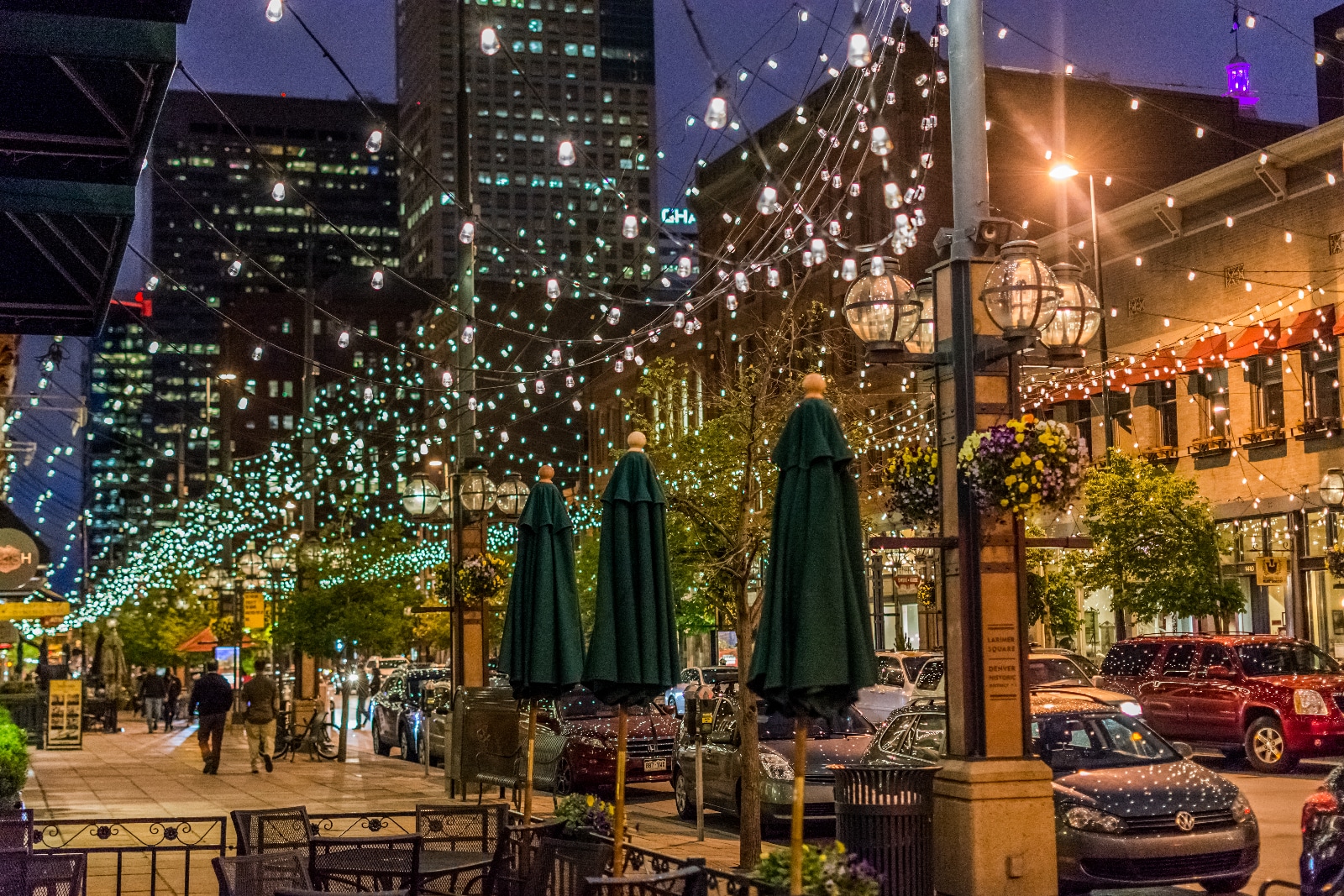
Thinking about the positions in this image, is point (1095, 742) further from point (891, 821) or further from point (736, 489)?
point (736, 489)

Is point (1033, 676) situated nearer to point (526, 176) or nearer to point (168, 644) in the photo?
point (168, 644)

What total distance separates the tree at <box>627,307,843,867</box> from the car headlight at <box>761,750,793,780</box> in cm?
78

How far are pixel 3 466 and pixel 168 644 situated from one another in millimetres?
33504

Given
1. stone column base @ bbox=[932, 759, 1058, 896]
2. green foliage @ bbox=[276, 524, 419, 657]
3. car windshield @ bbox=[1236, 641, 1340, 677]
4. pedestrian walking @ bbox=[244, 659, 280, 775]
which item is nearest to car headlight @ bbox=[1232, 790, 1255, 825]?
stone column base @ bbox=[932, 759, 1058, 896]

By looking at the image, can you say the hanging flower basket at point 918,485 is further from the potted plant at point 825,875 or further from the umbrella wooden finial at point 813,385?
the potted plant at point 825,875

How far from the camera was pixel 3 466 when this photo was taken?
31.2 meters

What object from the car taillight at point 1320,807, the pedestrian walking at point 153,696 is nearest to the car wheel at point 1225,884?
the car taillight at point 1320,807

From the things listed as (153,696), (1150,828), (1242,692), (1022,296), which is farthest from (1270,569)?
(153,696)

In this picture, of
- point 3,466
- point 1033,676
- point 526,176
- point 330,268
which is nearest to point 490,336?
point 526,176

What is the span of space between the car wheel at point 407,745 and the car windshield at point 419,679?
0.86 metres

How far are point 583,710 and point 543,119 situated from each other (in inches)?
3632

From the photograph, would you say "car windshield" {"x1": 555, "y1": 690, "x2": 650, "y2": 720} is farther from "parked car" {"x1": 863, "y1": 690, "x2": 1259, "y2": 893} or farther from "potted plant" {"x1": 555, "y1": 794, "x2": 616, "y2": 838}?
"potted plant" {"x1": 555, "y1": 794, "x2": 616, "y2": 838}

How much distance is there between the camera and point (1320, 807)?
33.8 feet

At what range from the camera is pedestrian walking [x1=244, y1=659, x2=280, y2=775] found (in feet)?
90.9
